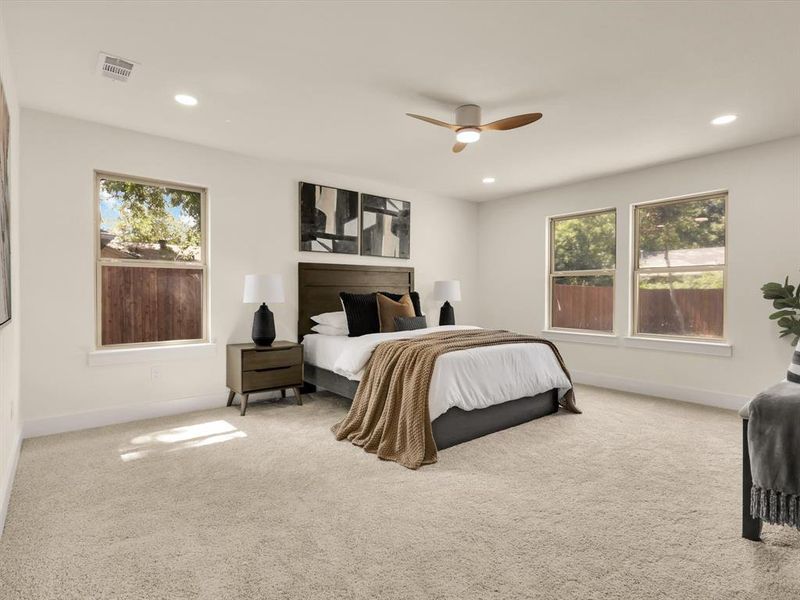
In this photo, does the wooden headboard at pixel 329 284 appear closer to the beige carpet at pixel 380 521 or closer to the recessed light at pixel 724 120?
the beige carpet at pixel 380 521

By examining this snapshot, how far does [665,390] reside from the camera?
4770 millimetres

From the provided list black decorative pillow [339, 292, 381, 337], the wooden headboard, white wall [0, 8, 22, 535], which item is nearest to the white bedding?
black decorative pillow [339, 292, 381, 337]

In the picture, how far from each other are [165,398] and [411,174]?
3.47 metres

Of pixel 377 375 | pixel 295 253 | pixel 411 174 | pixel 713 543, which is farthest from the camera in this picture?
pixel 411 174

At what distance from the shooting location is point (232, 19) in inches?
88.4

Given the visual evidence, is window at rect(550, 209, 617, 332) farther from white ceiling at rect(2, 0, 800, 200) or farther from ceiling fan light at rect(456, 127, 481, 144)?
ceiling fan light at rect(456, 127, 481, 144)

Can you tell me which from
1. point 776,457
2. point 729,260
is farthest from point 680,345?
point 776,457

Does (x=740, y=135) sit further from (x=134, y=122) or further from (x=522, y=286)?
(x=134, y=122)

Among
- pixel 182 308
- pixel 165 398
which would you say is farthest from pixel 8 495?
pixel 182 308

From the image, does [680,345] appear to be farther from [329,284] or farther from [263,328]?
[263,328]

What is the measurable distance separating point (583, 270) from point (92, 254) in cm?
521

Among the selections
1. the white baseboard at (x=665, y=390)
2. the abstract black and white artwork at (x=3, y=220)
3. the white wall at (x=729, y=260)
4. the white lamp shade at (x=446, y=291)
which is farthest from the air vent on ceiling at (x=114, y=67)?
the white baseboard at (x=665, y=390)

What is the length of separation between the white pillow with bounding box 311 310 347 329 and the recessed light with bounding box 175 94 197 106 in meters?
2.36

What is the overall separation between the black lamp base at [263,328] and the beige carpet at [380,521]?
0.99 meters
